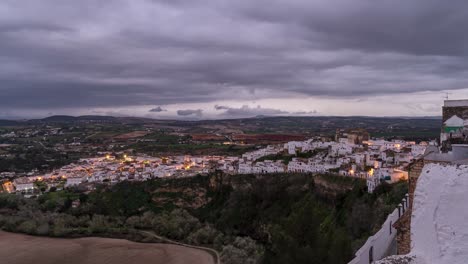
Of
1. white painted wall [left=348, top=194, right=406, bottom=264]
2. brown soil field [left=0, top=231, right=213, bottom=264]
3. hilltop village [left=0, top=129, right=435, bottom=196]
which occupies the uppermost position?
white painted wall [left=348, top=194, right=406, bottom=264]

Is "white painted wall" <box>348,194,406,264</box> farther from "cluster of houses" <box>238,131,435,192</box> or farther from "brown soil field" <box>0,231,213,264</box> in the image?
"cluster of houses" <box>238,131,435,192</box>

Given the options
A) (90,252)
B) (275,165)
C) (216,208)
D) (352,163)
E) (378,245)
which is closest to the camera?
(378,245)

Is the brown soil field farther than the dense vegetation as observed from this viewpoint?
No

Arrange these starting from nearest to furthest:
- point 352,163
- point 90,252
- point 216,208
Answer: point 90,252 → point 352,163 → point 216,208

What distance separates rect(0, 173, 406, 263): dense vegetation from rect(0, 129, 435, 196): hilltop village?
3210 millimetres

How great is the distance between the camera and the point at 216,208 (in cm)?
4297

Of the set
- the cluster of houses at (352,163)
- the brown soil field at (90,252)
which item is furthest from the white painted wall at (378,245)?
the cluster of houses at (352,163)

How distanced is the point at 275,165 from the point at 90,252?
90.2 feet

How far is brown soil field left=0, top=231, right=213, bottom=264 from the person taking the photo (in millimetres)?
26188

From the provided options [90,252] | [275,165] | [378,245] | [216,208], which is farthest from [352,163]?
[378,245]

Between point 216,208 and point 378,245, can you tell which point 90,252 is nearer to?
point 216,208

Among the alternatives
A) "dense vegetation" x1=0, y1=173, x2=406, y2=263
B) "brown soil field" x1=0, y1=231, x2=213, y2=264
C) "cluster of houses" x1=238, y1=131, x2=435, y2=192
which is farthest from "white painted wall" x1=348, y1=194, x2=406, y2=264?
"cluster of houses" x1=238, y1=131, x2=435, y2=192

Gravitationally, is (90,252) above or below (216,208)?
above

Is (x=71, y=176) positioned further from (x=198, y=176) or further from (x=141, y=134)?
(x=141, y=134)
